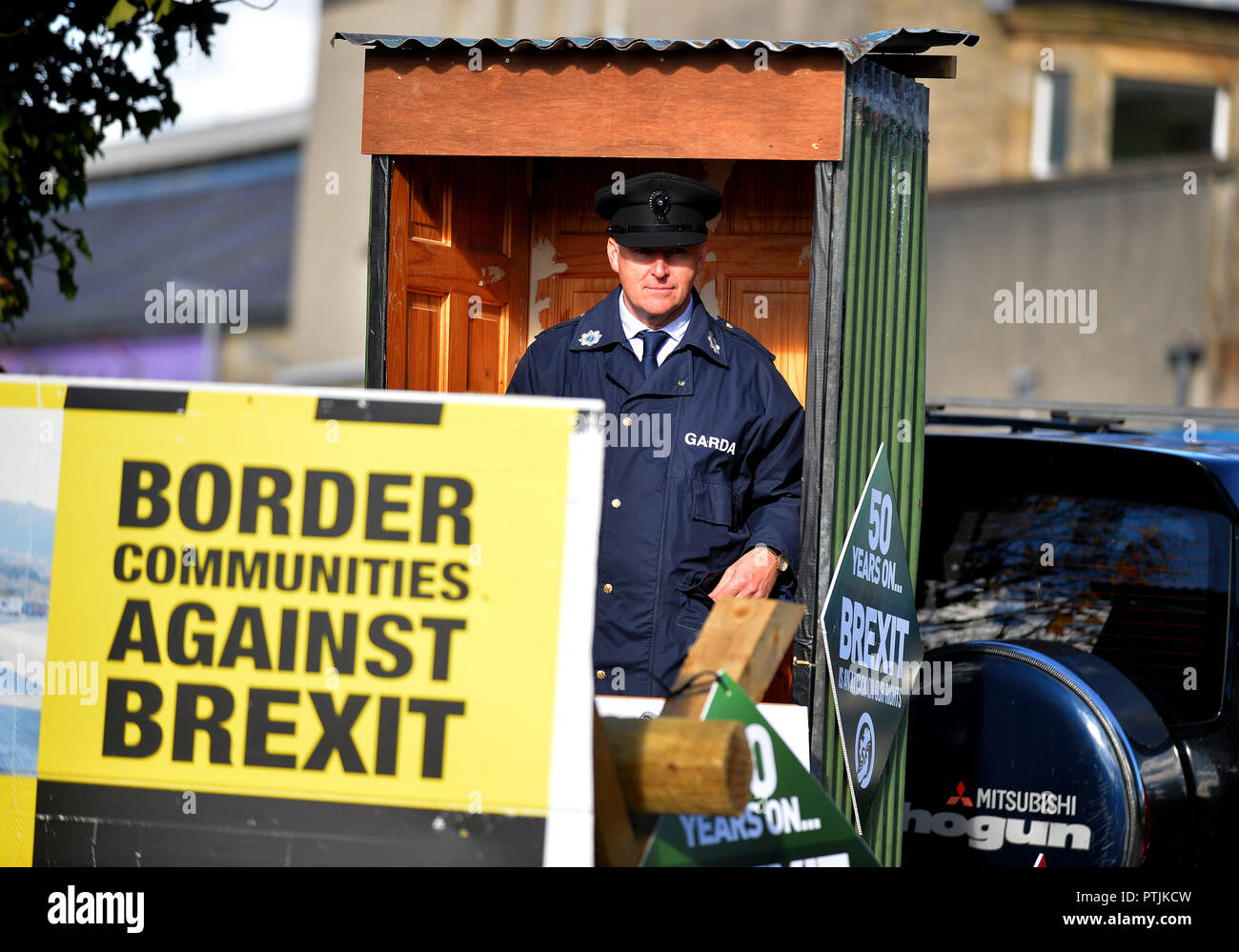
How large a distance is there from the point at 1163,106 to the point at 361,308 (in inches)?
532

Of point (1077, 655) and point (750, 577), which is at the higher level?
point (750, 577)

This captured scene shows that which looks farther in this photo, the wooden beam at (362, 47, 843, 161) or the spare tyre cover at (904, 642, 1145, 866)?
the wooden beam at (362, 47, 843, 161)

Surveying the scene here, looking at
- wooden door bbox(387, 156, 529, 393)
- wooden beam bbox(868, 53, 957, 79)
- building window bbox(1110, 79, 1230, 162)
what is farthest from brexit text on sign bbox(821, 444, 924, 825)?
building window bbox(1110, 79, 1230, 162)

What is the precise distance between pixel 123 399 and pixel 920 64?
2.90 m

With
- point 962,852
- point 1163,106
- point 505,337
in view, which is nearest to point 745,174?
point 505,337

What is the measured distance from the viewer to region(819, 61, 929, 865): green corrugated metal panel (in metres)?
4.68

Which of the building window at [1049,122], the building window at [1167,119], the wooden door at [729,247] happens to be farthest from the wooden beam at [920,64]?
the building window at [1167,119]

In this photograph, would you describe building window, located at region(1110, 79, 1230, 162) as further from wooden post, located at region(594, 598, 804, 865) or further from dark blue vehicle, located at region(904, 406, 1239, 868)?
wooden post, located at region(594, 598, 804, 865)

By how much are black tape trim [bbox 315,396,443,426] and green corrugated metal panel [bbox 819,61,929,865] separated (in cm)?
164

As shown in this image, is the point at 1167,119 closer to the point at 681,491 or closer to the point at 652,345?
the point at 652,345

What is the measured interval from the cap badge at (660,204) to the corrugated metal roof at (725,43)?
18.1 inches

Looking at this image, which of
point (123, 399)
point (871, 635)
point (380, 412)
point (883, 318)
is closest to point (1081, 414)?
point (883, 318)

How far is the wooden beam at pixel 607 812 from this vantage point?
328 cm

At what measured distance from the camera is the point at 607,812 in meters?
3.30
